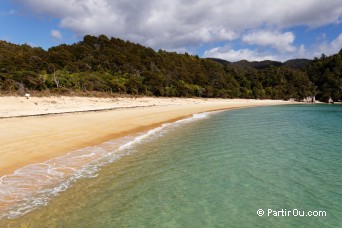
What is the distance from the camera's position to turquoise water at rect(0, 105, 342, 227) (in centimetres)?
648

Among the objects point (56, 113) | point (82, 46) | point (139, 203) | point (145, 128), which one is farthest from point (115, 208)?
point (82, 46)

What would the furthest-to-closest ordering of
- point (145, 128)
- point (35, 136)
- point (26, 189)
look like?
point (145, 128) → point (35, 136) → point (26, 189)

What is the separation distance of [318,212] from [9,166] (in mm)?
9408

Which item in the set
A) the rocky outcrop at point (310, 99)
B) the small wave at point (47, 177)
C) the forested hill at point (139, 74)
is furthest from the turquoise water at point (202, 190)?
the rocky outcrop at point (310, 99)

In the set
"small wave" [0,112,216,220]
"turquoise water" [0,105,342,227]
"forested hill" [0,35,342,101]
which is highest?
"forested hill" [0,35,342,101]

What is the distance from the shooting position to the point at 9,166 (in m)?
9.74

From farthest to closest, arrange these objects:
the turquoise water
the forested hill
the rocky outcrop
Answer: the rocky outcrop
the forested hill
the turquoise water

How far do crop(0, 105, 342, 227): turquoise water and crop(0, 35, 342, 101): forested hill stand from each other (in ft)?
85.1

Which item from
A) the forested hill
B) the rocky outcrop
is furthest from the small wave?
the rocky outcrop

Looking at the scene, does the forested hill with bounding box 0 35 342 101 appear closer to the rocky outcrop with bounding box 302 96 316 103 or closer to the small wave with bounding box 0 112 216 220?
the rocky outcrop with bounding box 302 96 316 103

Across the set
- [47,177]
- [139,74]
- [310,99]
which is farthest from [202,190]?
[310,99]

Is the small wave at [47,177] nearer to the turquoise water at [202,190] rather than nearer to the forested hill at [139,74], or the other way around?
the turquoise water at [202,190]

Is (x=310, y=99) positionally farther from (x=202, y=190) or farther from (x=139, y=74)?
(x=202, y=190)

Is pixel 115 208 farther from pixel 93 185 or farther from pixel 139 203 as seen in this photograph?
pixel 93 185
